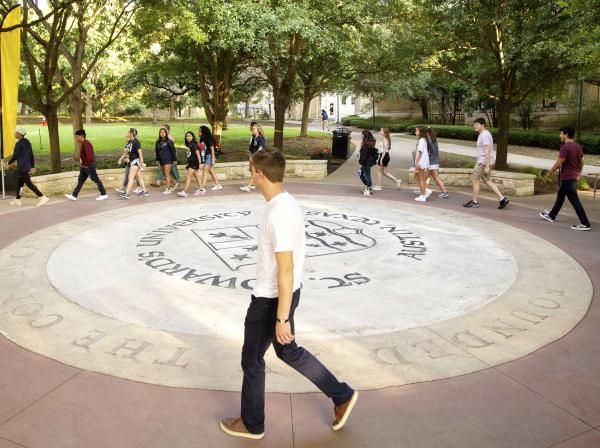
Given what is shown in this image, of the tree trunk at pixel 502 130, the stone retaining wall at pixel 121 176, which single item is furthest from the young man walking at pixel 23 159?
the tree trunk at pixel 502 130

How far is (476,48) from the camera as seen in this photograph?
1552 cm

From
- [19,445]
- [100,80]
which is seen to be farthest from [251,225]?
[100,80]

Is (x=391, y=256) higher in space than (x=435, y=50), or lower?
lower

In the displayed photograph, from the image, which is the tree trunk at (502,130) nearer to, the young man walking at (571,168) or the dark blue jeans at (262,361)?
the young man walking at (571,168)

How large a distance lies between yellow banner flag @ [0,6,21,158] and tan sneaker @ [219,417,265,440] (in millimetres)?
9966

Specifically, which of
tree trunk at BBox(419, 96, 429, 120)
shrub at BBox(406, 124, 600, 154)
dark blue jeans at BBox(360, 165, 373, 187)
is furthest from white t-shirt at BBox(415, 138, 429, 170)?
tree trunk at BBox(419, 96, 429, 120)

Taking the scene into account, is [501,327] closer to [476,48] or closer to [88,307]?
[88,307]

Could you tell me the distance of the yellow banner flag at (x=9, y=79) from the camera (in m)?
11.0

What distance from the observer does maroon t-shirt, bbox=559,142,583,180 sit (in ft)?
30.1

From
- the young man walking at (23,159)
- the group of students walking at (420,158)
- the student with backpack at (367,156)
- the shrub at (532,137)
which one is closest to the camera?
the young man walking at (23,159)

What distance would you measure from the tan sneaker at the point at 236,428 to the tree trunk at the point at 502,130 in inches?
565

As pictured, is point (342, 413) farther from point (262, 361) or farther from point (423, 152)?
point (423, 152)

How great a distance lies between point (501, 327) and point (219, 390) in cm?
281

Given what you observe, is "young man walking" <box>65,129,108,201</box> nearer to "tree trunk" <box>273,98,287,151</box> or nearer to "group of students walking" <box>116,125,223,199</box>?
"group of students walking" <box>116,125,223,199</box>
